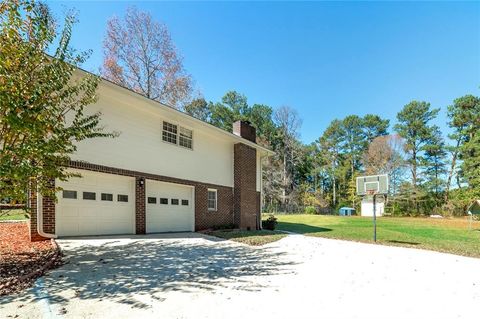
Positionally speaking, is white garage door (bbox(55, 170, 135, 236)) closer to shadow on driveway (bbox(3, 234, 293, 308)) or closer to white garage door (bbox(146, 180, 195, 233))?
shadow on driveway (bbox(3, 234, 293, 308))

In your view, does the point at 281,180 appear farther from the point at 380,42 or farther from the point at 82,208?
the point at 82,208

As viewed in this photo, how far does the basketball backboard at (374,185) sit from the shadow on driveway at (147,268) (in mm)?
7480

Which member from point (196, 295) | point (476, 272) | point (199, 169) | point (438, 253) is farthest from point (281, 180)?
point (196, 295)

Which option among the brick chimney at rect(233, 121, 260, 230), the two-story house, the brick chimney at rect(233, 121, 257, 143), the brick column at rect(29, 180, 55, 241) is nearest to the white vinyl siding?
the two-story house

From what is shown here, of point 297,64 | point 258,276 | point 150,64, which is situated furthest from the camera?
point 297,64

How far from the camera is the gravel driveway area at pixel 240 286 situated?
3.74 m

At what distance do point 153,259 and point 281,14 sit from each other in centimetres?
1243

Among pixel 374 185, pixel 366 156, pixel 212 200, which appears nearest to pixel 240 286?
pixel 212 200

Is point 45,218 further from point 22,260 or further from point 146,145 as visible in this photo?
point 146,145

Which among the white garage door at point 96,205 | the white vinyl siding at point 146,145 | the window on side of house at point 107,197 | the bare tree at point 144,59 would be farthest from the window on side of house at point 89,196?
the bare tree at point 144,59

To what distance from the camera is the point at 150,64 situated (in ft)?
72.6

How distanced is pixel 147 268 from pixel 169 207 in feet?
21.3

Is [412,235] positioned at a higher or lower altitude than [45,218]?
lower

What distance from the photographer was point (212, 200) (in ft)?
47.5
